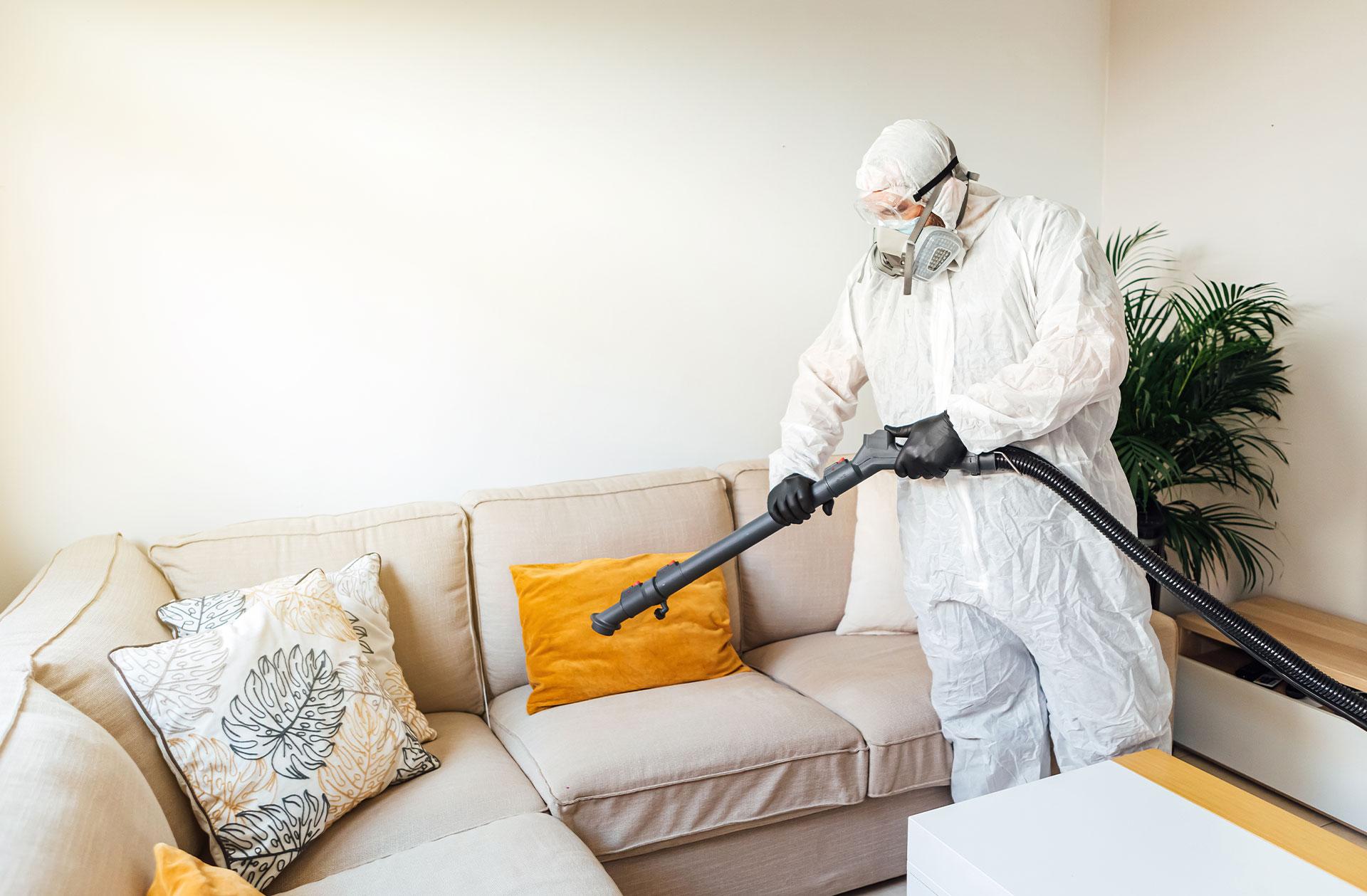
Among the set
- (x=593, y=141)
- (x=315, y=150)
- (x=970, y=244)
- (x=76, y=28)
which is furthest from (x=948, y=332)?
(x=76, y=28)

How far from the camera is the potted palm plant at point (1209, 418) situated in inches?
92.4

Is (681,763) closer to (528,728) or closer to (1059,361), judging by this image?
(528,728)

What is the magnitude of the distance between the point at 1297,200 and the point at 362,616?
2564 millimetres

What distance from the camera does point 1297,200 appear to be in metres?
2.47

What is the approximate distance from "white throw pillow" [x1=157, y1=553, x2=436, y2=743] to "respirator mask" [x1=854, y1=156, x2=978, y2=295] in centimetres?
118

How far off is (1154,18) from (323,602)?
2918mm

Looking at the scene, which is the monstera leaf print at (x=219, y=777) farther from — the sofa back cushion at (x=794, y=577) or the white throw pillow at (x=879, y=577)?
the white throw pillow at (x=879, y=577)

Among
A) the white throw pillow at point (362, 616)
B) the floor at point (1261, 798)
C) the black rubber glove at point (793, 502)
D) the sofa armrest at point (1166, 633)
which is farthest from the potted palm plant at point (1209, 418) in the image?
the white throw pillow at point (362, 616)

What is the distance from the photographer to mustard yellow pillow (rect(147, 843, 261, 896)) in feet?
3.19

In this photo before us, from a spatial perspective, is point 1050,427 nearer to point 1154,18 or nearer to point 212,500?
point 212,500

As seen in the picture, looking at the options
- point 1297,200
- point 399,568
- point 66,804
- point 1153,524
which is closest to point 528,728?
point 399,568

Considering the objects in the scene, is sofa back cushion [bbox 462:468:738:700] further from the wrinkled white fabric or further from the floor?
the wrinkled white fabric

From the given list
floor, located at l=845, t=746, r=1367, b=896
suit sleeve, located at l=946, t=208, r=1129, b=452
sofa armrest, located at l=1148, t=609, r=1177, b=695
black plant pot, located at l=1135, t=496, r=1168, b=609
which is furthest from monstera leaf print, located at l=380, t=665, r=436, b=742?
black plant pot, located at l=1135, t=496, r=1168, b=609

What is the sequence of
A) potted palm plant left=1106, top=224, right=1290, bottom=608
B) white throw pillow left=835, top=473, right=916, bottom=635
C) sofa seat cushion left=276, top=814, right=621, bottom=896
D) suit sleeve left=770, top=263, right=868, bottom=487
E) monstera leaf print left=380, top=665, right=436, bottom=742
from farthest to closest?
potted palm plant left=1106, top=224, right=1290, bottom=608 < white throw pillow left=835, top=473, right=916, bottom=635 < suit sleeve left=770, top=263, right=868, bottom=487 < monstera leaf print left=380, top=665, right=436, bottom=742 < sofa seat cushion left=276, top=814, right=621, bottom=896
